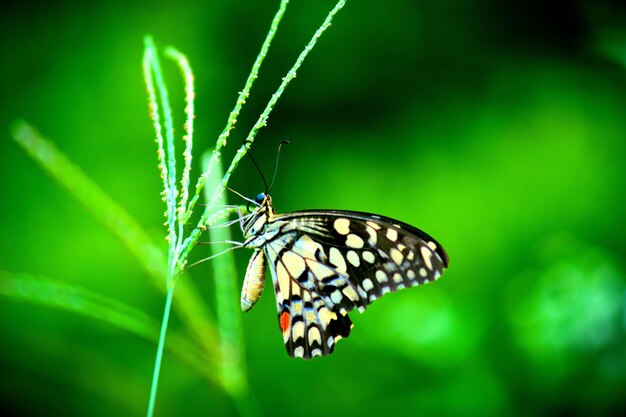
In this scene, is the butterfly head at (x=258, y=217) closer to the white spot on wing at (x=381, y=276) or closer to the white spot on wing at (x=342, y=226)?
the white spot on wing at (x=342, y=226)

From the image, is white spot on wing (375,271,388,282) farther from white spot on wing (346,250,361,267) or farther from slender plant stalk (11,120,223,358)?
slender plant stalk (11,120,223,358)

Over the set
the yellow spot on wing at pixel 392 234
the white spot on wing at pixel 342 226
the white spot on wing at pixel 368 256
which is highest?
the white spot on wing at pixel 342 226

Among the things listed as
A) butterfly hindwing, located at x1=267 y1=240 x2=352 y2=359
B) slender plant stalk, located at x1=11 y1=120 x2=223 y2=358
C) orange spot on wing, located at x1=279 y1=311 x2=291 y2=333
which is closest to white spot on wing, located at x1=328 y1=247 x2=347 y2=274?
butterfly hindwing, located at x1=267 y1=240 x2=352 y2=359

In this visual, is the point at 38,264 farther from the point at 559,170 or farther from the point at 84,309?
the point at 559,170

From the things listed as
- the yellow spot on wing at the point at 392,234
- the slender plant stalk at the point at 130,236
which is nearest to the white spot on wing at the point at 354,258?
the yellow spot on wing at the point at 392,234

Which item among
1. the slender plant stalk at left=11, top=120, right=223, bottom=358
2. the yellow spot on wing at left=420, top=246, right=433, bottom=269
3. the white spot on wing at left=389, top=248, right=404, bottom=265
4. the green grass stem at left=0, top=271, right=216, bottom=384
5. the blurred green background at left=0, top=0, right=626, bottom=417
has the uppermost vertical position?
the blurred green background at left=0, top=0, right=626, bottom=417

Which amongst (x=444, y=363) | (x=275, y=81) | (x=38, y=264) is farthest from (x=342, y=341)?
(x=38, y=264)

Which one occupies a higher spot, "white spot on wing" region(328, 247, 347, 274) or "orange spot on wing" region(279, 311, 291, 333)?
"white spot on wing" region(328, 247, 347, 274)
